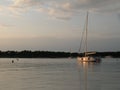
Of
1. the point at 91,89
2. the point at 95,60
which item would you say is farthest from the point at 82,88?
the point at 95,60

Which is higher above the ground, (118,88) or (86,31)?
(86,31)

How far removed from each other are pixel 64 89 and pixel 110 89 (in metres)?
3.72

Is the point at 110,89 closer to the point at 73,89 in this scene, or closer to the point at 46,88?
the point at 73,89

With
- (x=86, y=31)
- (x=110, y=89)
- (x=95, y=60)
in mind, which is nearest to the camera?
(x=110, y=89)

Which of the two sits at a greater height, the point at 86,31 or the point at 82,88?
the point at 86,31

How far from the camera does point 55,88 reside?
91.2 feet

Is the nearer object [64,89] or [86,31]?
[64,89]

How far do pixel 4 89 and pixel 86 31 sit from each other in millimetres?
61716

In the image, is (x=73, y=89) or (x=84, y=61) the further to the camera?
(x=84, y=61)

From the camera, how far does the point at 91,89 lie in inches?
1078

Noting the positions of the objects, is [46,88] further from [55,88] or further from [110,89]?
[110,89]

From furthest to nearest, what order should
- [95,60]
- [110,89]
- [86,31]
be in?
[95,60] < [86,31] < [110,89]

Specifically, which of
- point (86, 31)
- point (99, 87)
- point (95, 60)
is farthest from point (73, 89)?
point (95, 60)

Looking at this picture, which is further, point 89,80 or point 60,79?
point 60,79
